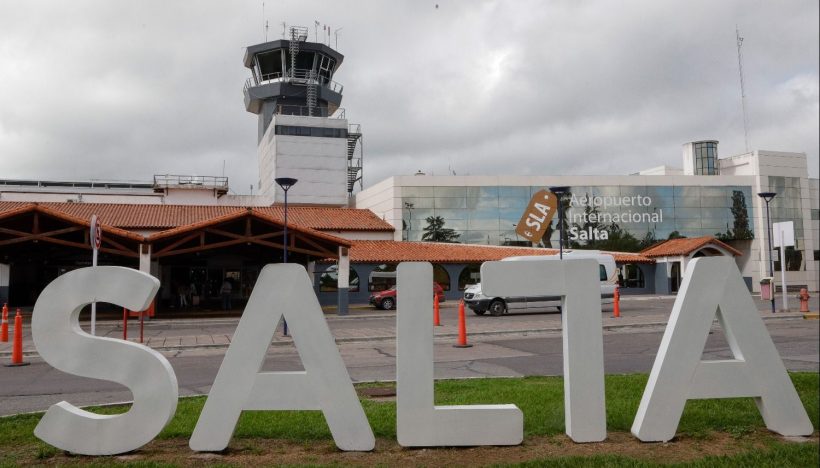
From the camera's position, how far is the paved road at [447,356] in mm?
9336

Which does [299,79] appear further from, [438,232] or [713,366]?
[713,366]

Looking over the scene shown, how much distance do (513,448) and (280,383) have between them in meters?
2.09

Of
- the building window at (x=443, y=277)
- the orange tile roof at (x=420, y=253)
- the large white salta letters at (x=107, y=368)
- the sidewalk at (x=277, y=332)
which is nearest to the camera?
the large white salta letters at (x=107, y=368)

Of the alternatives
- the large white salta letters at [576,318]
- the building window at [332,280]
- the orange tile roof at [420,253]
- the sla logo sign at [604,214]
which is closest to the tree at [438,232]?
the orange tile roof at [420,253]

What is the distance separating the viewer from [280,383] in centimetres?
554

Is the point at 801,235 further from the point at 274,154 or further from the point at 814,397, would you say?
the point at 814,397

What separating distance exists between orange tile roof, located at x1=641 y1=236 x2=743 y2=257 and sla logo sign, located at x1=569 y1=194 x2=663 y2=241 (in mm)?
4173

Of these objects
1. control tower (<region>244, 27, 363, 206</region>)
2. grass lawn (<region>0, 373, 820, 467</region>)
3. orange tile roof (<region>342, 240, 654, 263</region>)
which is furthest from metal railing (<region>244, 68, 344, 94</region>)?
grass lawn (<region>0, 373, 820, 467</region>)

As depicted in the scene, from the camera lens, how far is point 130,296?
18.0 feet

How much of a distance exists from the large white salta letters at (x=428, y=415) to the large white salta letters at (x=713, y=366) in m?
1.19

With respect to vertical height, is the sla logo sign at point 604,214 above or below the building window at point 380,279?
above

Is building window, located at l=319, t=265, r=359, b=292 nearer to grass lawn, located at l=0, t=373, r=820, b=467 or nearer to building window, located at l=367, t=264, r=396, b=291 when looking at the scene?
building window, located at l=367, t=264, r=396, b=291

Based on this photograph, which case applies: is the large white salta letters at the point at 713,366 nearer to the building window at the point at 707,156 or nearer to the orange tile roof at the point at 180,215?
the orange tile roof at the point at 180,215

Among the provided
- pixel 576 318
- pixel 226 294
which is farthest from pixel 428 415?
pixel 226 294
